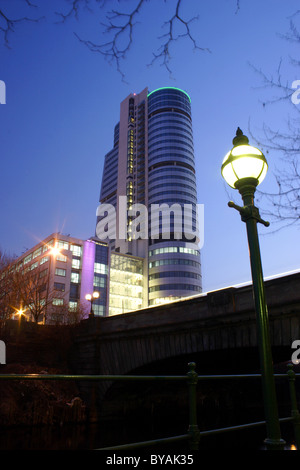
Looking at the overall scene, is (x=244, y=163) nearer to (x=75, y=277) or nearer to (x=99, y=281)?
(x=75, y=277)

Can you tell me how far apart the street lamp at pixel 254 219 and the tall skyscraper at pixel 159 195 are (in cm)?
9065

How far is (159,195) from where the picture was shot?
356ft

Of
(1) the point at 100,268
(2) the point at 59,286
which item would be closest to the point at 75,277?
(2) the point at 59,286

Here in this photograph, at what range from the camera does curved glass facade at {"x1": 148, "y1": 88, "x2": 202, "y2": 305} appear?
99125 mm

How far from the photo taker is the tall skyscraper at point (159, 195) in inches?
3962

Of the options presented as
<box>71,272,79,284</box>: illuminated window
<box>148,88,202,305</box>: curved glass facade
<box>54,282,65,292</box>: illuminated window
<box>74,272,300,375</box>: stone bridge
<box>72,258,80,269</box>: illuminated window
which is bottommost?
<box>74,272,300,375</box>: stone bridge

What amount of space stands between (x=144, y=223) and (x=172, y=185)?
1548 centimetres

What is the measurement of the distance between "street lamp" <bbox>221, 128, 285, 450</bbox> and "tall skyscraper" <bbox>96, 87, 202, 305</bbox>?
90649mm

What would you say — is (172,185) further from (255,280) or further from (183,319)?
(255,280)

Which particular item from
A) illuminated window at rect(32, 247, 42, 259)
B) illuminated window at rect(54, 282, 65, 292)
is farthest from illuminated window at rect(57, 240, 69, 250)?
illuminated window at rect(54, 282, 65, 292)

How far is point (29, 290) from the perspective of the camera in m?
47.3

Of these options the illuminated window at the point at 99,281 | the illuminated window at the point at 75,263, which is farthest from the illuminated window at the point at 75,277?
the illuminated window at the point at 99,281

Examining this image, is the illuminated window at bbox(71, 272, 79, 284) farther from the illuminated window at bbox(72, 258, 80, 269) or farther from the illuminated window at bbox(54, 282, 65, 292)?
the illuminated window at bbox(54, 282, 65, 292)

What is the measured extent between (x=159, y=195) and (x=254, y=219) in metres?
104
